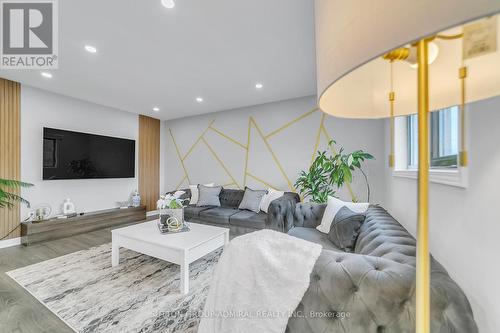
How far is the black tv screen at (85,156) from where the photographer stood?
3475 mm

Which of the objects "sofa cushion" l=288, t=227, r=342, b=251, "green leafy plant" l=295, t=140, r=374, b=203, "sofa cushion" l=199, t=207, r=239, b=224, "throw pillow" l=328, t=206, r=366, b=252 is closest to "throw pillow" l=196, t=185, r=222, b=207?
"sofa cushion" l=199, t=207, r=239, b=224

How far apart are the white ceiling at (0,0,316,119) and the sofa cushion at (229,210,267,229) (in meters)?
2.11

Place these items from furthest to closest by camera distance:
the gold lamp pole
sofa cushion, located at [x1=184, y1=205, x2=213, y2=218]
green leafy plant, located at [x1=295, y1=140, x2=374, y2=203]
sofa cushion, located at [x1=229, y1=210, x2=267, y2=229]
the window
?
sofa cushion, located at [x1=184, y1=205, x2=213, y2=218] < sofa cushion, located at [x1=229, y1=210, x2=267, y2=229] < green leafy plant, located at [x1=295, y1=140, x2=374, y2=203] < the window < the gold lamp pole

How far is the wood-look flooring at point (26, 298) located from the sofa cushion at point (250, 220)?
2.06 m

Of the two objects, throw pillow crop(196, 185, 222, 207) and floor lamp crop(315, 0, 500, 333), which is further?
throw pillow crop(196, 185, 222, 207)

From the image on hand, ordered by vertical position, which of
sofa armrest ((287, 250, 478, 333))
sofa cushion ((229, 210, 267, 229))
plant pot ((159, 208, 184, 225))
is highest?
sofa armrest ((287, 250, 478, 333))

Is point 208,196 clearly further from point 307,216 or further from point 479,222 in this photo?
point 479,222

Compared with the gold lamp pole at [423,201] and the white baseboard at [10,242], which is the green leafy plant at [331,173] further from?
Result: the white baseboard at [10,242]

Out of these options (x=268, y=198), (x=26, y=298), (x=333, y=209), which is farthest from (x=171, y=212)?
(x=333, y=209)

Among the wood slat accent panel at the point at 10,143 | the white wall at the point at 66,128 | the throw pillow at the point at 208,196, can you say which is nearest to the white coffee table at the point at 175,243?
the throw pillow at the point at 208,196

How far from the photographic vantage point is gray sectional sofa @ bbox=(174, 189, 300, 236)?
2602mm

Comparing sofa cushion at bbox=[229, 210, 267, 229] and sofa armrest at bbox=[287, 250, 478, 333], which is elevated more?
sofa armrest at bbox=[287, 250, 478, 333]

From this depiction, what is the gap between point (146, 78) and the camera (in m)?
3.05

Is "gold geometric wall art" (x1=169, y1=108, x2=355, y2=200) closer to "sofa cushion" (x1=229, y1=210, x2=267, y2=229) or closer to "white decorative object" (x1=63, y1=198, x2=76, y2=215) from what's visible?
"sofa cushion" (x1=229, y1=210, x2=267, y2=229)
